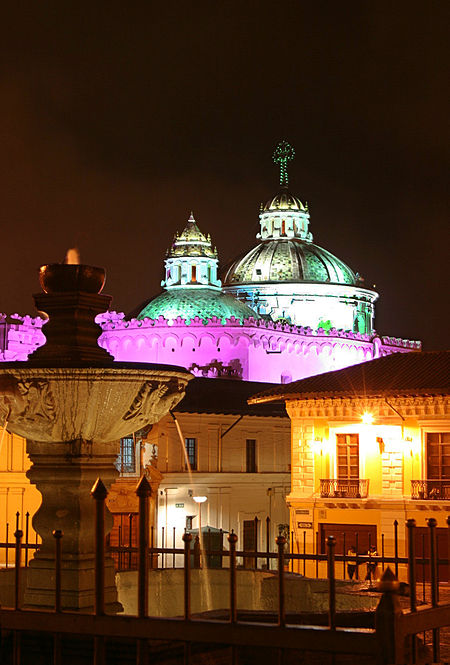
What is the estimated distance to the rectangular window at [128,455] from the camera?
1336 inches

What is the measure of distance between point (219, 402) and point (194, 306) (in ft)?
107

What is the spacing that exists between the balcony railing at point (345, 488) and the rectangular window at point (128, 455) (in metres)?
8.06

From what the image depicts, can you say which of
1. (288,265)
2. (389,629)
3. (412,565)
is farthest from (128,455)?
(288,265)

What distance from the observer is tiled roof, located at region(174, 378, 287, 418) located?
3712 cm

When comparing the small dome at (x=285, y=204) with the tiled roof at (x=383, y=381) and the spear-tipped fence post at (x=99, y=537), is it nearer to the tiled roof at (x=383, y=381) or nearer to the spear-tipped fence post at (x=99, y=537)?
the tiled roof at (x=383, y=381)

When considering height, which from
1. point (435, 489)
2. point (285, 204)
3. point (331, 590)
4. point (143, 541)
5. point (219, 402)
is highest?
point (285, 204)

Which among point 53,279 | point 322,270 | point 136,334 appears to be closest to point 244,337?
point 136,334

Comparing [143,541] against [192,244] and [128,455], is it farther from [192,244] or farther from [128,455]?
[192,244]

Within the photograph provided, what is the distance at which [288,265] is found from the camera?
88125mm

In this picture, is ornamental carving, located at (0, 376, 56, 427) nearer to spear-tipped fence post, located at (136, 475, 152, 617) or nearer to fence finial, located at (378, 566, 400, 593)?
spear-tipped fence post, located at (136, 475, 152, 617)

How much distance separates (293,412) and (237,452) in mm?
9955

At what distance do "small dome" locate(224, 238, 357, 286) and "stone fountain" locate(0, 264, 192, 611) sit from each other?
74.9 meters

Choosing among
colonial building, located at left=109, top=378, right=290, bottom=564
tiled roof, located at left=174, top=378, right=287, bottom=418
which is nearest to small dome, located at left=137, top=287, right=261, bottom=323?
tiled roof, located at left=174, top=378, right=287, bottom=418

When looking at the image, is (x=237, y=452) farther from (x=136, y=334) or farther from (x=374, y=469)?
(x=136, y=334)
